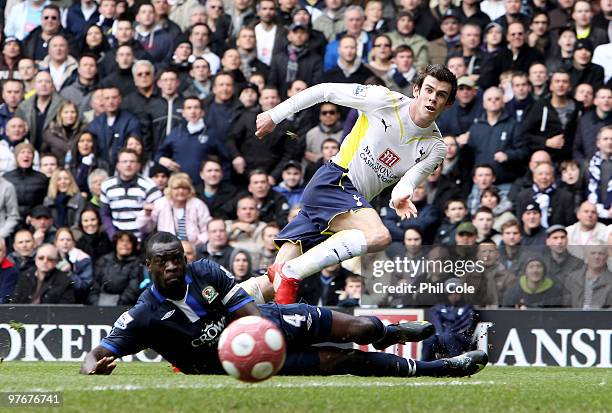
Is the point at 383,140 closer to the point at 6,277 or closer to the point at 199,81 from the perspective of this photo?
the point at 6,277

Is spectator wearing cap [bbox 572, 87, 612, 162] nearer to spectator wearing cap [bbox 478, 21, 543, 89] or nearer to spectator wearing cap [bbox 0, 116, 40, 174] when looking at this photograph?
spectator wearing cap [bbox 478, 21, 543, 89]

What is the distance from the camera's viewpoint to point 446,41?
58.1 feet

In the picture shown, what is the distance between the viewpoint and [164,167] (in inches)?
663

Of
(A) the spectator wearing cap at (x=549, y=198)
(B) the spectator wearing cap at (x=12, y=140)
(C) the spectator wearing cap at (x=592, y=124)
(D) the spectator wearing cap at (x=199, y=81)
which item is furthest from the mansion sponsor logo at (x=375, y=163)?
(B) the spectator wearing cap at (x=12, y=140)

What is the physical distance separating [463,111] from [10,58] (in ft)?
24.2

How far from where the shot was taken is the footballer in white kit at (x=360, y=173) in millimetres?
10773

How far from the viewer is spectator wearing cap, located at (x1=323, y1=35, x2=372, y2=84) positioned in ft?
55.8

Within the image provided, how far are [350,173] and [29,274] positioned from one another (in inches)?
220

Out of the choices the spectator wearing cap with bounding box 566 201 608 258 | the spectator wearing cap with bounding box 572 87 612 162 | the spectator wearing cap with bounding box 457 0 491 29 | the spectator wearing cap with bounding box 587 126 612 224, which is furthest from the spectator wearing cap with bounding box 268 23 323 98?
the spectator wearing cap with bounding box 566 201 608 258

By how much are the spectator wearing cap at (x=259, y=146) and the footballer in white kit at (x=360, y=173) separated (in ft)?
17.3

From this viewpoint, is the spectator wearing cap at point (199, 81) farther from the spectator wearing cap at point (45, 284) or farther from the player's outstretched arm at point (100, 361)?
the player's outstretched arm at point (100, 361)

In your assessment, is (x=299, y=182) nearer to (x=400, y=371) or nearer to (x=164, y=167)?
(x=164, y=167)

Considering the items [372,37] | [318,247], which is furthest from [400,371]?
[372,37]

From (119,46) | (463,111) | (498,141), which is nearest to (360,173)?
(498,141)
